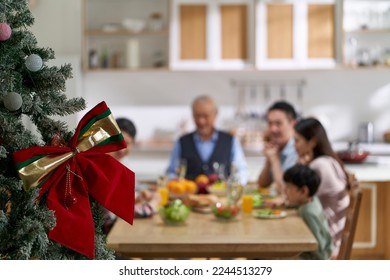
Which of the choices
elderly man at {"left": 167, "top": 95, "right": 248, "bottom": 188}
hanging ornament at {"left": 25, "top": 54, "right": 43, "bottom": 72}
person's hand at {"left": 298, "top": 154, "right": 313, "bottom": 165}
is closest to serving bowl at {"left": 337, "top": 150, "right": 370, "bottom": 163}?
elderly man at {"left": 167, "top": 95, "right": 248, "bottom": 188}

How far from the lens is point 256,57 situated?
14.3 ft

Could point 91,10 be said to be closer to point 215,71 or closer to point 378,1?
point 215,71

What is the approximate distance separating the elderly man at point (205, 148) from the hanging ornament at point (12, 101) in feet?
8.27

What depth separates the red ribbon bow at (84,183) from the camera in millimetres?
1036

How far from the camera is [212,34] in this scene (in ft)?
14.4

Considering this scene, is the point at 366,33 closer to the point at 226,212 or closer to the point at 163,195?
the point at 163,195

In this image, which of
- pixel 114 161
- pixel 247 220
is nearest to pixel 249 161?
pixel 247 220

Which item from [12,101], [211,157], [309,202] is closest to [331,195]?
[309,202]

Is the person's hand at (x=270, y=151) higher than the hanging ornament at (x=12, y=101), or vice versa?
the hanging ornament at (x=12, y=101)

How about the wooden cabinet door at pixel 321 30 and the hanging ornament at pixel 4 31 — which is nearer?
the hanging ornament at pixel 4 31

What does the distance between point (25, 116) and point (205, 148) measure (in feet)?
8.58

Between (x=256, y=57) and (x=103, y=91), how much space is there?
98 centimetres

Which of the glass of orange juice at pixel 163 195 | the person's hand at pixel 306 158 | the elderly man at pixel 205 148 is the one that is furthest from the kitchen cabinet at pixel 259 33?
the glass of orange juice at pixel 163 195

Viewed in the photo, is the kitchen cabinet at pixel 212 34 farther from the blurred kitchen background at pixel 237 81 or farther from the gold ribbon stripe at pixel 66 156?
the gold ribbon stripe at pixel 66 156
